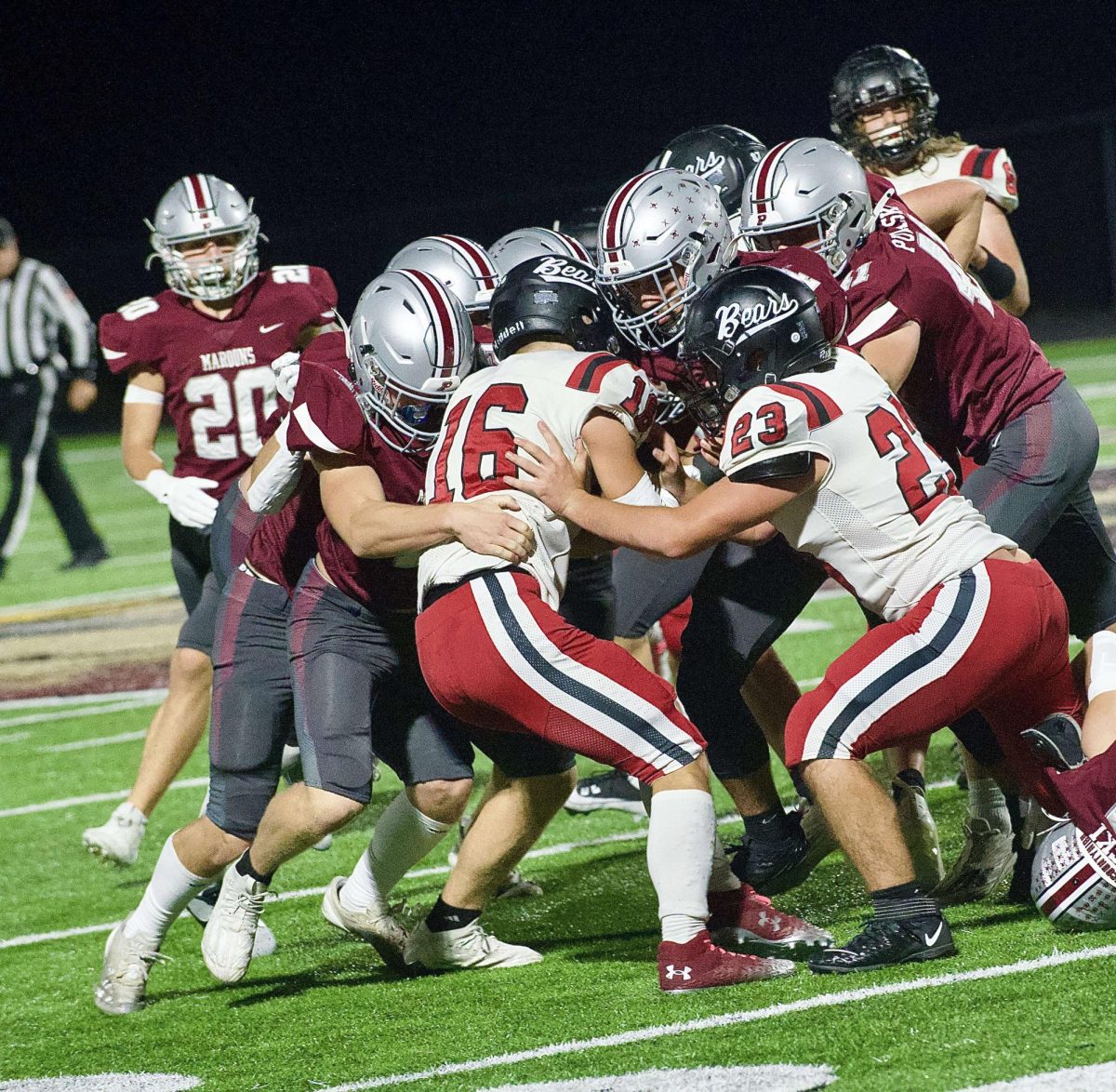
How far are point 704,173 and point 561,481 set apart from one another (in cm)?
160

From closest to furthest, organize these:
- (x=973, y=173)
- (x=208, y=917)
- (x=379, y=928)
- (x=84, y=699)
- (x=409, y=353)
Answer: (x=409, y=353) < (x=379, y=928) < (x=208, y=917) < (x=973, y=173) < (x=84, y=699)

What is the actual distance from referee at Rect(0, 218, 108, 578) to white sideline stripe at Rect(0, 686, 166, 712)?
138 inches

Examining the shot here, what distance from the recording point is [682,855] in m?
3.24

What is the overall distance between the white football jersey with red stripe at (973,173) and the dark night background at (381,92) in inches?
686

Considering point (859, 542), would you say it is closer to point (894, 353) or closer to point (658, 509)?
→ point (658, 509)

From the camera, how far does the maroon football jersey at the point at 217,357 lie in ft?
18.1

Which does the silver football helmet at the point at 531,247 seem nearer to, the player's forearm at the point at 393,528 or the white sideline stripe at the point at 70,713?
the player's forearm at the point at 393,528

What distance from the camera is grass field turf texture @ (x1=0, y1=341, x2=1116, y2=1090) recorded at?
2793mm

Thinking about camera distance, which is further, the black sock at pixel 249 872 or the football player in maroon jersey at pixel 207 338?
the football player in maroon jersey at pixel 207 338

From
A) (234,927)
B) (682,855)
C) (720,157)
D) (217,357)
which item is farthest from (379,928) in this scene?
(217,357)

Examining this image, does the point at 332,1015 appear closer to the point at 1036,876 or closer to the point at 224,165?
the point at 1036,876

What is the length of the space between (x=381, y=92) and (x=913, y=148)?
18.8 meters

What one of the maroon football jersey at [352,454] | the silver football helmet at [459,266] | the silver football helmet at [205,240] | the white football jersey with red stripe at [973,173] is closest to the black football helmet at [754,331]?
the maroon football jersey at [352,454]

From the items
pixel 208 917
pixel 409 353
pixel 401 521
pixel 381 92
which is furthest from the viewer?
pixel 381 92
